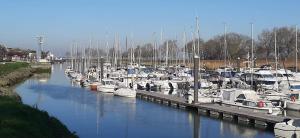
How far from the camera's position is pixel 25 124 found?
19500 millimetres

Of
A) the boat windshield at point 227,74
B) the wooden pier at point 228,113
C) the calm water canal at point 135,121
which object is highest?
the boat windshield at point 227,74

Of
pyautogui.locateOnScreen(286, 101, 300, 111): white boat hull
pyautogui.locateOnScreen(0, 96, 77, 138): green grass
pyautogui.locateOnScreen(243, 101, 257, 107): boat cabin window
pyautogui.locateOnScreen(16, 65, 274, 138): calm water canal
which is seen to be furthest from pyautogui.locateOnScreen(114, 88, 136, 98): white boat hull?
pyautogui.locateOnScreen(0, 96, 77, 138): green grass

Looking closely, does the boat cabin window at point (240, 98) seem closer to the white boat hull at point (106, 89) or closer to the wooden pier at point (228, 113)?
the wooden pier at point (228, 113)

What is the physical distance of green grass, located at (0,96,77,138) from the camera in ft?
57.9

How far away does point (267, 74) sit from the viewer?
214 ft

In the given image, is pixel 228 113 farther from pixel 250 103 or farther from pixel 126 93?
pixel 126 93

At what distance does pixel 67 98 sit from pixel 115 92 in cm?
656

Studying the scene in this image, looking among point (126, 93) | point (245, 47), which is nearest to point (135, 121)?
point (126, 93)

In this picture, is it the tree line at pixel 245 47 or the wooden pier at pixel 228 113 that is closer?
the wooden pier at pixel 228 113

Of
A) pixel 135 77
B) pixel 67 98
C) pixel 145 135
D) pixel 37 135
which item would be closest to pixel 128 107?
pixel 67 98

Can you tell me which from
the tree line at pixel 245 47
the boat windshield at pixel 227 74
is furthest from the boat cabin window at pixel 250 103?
the tree line at pixel 245 47

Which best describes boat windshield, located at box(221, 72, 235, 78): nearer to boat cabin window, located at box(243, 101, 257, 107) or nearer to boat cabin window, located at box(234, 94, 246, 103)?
boat cabin window, located at box(234, 94, 246, 103)

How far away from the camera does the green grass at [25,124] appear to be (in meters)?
17.6

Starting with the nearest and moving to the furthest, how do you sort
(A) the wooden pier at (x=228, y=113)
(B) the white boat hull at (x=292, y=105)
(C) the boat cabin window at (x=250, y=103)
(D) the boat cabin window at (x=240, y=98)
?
1. (A) the wooden pier at (x=228, y=113)
2. (C) the boat cabin window at (x=250, y=103)
3. (D) the boat cabin window at (x=240, y=98)
4. (B) the white boat hull at (x=292, y=105)
